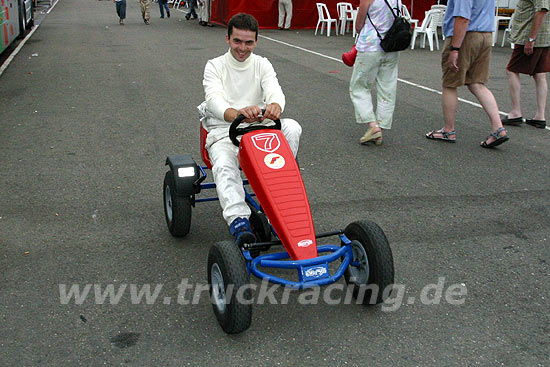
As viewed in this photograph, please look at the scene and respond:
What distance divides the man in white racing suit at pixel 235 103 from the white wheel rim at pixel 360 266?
2.03 feet

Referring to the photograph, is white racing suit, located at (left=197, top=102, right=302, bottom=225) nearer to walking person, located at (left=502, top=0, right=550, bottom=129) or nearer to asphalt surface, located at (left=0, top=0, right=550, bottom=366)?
asphalt surface, located at (left=0, top=0, right=550, bottom=366)

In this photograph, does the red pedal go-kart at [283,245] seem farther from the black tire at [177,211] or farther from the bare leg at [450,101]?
the bare leg at [450,101]

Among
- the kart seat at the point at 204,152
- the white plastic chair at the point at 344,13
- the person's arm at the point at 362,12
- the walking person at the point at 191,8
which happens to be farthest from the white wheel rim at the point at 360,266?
the walking person at the point at 191,8

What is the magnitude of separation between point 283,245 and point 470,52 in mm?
4032

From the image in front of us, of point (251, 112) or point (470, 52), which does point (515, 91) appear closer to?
point (470, 52)

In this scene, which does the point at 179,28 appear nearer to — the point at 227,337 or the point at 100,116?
the point at 100,116

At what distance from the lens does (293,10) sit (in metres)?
Answer: 21.2

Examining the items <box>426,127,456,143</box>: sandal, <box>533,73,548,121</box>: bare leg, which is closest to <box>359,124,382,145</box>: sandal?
<box>426,127,456,143</box>: sandal

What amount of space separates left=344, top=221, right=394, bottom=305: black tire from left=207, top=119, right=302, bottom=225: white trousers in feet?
2.24

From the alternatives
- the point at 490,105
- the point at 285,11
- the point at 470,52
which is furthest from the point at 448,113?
the point at 285,11

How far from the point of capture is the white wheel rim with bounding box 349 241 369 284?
3.06 m

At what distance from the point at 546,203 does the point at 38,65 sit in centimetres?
962

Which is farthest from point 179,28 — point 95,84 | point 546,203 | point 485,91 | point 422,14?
point 546,203

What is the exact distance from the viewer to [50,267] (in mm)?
3572
